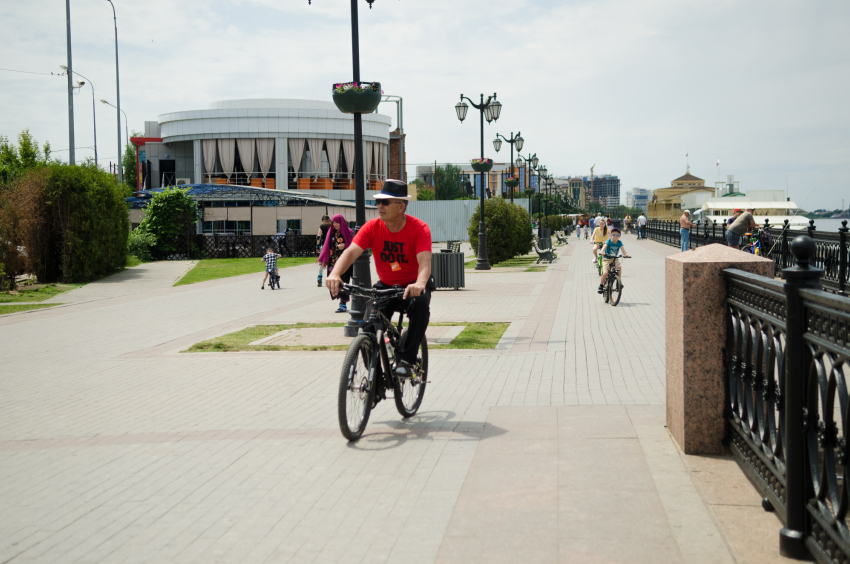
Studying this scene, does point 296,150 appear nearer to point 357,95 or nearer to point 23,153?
point 23,153

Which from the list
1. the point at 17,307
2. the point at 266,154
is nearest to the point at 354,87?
the point at 17,307

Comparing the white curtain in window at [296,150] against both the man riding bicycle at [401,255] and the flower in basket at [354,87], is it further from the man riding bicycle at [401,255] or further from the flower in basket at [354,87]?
the man riding bicycle at [401,255]

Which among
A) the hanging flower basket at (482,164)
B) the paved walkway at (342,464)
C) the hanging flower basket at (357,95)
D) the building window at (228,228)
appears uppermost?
the hanging flower basket at (482,164)

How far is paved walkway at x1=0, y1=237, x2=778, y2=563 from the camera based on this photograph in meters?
3.62

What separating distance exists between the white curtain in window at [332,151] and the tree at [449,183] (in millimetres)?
53947

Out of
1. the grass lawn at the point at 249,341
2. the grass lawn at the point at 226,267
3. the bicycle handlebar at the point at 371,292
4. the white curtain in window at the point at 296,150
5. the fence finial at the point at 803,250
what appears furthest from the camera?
the white curtain in window at the point at 296,150

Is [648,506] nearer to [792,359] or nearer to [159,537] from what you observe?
[792,359]

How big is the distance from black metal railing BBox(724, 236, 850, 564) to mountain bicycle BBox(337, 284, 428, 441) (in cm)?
249

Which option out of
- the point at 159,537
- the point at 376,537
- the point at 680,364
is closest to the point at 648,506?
the point at 680,364

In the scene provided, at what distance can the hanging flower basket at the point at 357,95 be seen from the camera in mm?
10953

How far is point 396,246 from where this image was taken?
5875 mm

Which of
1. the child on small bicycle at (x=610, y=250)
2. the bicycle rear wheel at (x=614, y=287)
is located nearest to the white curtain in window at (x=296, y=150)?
the child on small bicycle at (x=610, y=250)

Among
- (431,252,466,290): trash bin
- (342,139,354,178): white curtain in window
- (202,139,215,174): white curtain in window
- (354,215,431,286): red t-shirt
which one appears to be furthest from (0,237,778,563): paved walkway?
(342,139,354,178): white curtain in window

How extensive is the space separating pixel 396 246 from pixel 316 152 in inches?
2340
